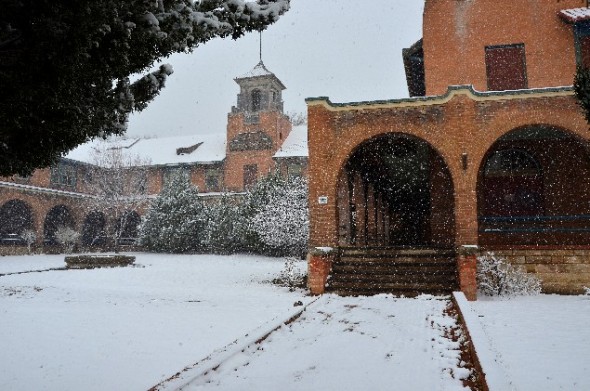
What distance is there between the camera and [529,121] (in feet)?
34.0

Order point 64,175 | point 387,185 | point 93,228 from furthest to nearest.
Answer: point 93,228, point 64,175, point 387,185

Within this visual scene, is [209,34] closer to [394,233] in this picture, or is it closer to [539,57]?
[539,57]

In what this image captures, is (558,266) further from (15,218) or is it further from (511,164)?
(15,218)

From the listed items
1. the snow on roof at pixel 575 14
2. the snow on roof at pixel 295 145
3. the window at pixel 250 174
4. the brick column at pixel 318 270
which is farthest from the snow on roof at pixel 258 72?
the brick column at pixel 318 270

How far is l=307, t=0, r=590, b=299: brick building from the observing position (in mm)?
10445

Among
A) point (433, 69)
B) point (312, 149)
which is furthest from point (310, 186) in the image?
point (433, 69)

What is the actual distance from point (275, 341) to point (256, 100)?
33.7 metres

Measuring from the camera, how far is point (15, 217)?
106 ft

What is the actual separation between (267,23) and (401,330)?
193 inches

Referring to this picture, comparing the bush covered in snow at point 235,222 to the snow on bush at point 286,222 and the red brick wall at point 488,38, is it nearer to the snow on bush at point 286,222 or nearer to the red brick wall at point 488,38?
the snow on bush at point 286,222

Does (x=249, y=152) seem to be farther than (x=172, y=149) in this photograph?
No

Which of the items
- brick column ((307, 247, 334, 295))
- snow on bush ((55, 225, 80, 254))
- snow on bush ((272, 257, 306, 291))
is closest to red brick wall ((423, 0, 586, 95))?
brick column ((307, 247, 334, 295))

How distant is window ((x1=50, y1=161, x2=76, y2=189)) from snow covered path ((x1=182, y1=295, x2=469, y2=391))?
103 feet

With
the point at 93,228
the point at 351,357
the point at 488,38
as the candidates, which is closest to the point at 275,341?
the point at 351,357
